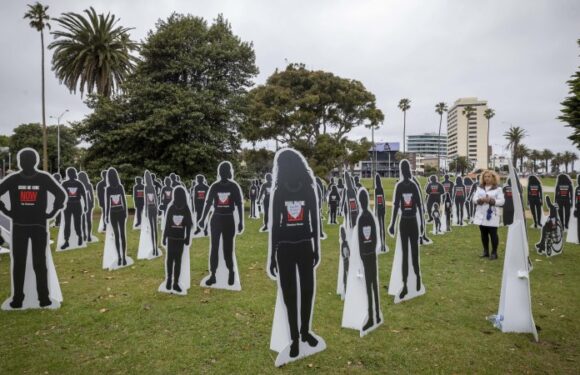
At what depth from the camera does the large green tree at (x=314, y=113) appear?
29.1 metres

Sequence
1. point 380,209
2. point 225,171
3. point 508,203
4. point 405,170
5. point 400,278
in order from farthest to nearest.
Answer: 1. point 508,203
2. point 380,209
3. point 225,171
4. point 405,170
5. point 400,278

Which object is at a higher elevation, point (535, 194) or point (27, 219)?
point (535, 194)

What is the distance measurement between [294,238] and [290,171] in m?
0.88

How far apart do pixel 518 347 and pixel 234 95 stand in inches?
851

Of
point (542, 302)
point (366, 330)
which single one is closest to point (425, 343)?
point (366, 330)

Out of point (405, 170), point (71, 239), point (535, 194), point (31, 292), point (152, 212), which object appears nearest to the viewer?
point (31, 292)

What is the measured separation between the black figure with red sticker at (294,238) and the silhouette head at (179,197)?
351 centimetres

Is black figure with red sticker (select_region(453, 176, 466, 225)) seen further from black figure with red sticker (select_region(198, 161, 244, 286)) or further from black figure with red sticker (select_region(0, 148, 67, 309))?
black figure with red sticker (select_region(0, 148, 67, 309))

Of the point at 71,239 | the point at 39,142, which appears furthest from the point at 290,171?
the point at 39,142

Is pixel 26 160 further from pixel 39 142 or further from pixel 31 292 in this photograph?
pixel 39 142

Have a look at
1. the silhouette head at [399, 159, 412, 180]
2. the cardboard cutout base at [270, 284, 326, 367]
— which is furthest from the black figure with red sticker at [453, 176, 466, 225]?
the cardboard cutout base at [270, 284, 326, 367]

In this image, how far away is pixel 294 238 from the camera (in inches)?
193

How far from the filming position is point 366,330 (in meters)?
5.42

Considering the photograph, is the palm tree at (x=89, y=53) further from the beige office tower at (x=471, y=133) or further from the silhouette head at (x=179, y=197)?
the beige office tower at (x=471, y=133)
